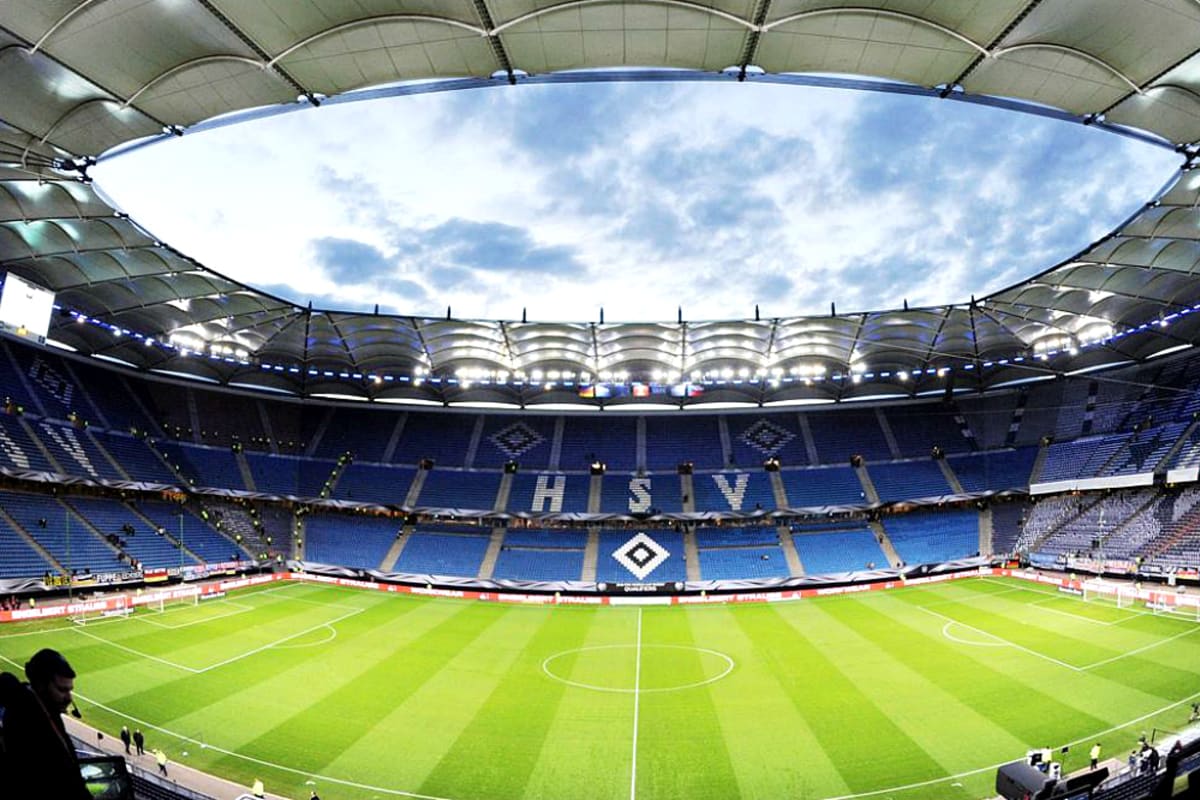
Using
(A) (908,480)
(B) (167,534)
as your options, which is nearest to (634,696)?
(B) (167,534)

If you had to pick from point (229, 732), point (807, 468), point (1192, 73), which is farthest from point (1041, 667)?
point (807, 468)

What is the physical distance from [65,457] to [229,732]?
114 feet

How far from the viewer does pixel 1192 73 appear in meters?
15.7

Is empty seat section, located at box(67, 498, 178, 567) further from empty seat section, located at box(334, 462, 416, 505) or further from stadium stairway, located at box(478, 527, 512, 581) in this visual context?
stadium stairway, located at box(478, 527, 512, 581)

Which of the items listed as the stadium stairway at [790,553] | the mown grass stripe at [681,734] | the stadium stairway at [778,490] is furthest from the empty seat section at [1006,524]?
the mown grass stripe at [681,734]

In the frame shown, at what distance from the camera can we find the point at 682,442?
58219 millimetres

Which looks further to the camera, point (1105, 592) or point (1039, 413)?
point (1039, 413)

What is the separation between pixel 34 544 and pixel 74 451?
9067 mm

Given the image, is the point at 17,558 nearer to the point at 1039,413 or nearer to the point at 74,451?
the point at 74,451

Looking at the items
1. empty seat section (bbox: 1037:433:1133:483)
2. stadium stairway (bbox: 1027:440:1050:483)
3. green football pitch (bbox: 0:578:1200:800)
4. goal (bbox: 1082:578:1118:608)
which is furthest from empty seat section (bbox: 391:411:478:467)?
empty seat section (bbox: 1037:433:1133:483)

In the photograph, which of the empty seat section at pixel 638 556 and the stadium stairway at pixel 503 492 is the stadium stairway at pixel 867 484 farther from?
the stadium stairway at pixel 503 492

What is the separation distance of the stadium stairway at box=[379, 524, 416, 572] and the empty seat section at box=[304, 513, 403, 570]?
322 mm

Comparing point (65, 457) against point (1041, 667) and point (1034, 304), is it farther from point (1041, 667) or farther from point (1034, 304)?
point (1034, 304)

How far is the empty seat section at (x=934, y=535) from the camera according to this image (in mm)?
48000
